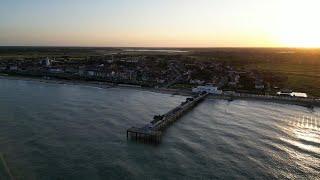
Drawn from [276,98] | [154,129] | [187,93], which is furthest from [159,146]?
[187,93]

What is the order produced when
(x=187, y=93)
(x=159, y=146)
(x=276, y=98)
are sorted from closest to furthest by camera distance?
(x=159, y=146), (x=276, y=98), (x=187, y=93)

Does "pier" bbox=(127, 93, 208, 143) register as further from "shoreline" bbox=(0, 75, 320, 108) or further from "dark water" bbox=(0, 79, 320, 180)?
"shoreline" bbox=(0, 75, 320, 108)

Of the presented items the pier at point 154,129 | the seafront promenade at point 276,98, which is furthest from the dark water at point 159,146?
the seafront promenade at point 276,98

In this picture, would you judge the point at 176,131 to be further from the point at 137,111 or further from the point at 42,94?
the point at 42,94

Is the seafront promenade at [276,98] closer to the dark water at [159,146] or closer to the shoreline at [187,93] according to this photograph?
the shoreline at [187,93]

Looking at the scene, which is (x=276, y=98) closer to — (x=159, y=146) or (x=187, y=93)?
(x=187, y=93)

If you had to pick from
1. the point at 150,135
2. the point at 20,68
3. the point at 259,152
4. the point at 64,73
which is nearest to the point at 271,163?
the point at 259,152

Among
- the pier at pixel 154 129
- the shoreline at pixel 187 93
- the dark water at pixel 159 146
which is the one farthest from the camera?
the shoreline at pixel 187 93

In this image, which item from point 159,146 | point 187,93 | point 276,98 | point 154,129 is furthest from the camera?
point 187,93

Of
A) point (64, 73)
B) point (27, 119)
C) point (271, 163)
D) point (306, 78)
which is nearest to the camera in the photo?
point (271, 163)
